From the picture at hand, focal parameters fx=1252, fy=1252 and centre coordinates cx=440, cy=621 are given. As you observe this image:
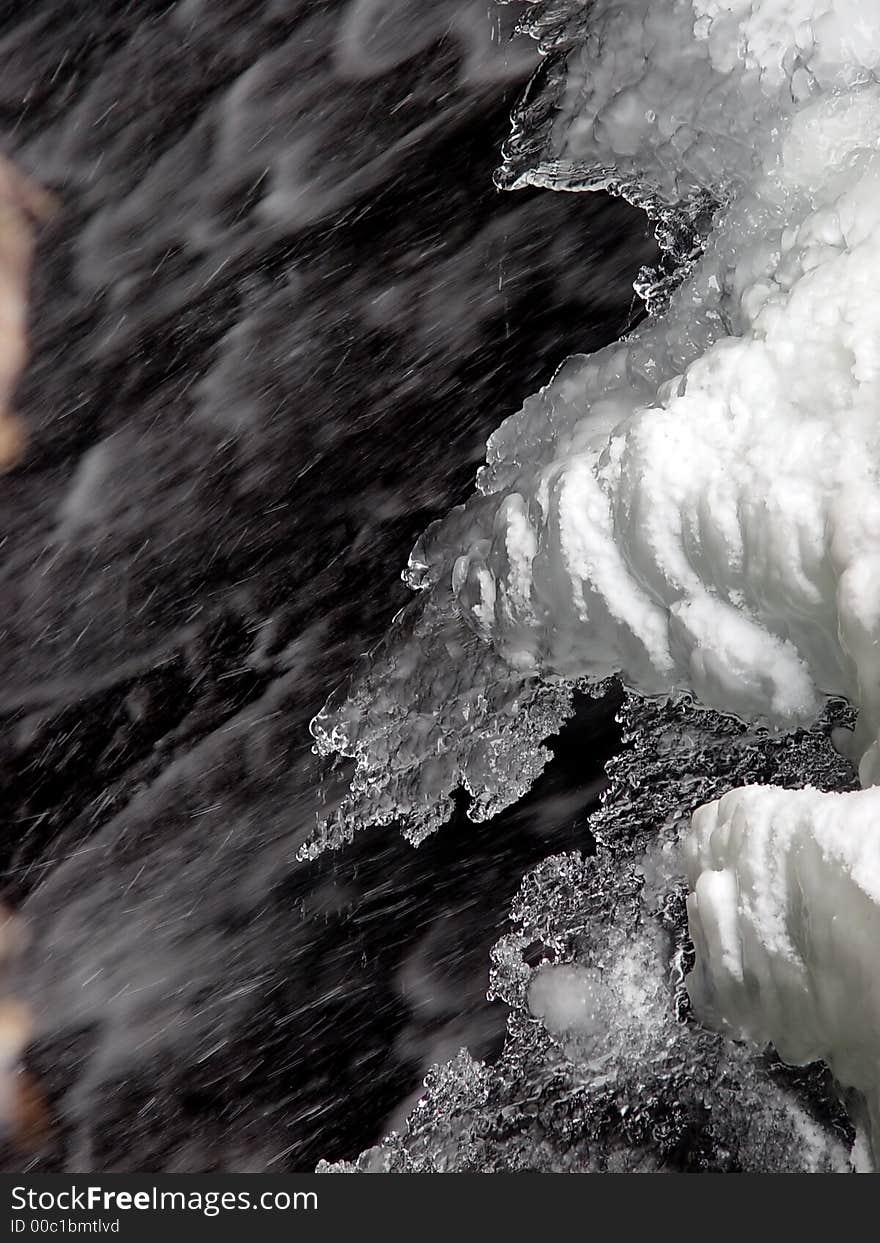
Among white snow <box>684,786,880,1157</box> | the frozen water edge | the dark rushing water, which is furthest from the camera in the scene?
the dark rushing water

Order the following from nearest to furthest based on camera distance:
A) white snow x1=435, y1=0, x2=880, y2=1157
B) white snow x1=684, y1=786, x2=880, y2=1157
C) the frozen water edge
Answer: white snow x1=684, y1=786, x2=880, y2=1157
white snow x1=435, y1=0, x2=880, y2=1157
the frozen water edge

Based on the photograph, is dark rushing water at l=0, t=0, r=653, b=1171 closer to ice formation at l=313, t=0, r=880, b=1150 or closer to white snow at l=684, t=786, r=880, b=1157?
ice formation at l=313, t=0, r=880, b=1150

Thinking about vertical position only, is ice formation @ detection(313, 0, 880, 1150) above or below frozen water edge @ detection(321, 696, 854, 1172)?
above

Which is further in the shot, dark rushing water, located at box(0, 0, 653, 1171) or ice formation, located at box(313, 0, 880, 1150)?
dark rushing water, located at box(0, 0, 653, 1171)

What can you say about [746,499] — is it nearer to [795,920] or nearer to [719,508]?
[719,508]

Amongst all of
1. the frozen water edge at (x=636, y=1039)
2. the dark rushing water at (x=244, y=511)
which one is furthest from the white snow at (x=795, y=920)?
the dark rushing water at (x=244, y=511)

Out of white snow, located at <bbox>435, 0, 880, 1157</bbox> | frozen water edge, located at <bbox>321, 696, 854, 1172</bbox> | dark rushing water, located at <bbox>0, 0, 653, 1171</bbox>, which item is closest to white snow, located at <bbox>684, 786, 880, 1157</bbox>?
white snow, located at <bbox>435, 0, 880, 1157</bbox>

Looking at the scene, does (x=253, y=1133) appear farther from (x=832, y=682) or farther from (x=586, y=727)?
(x=832, y=682)
